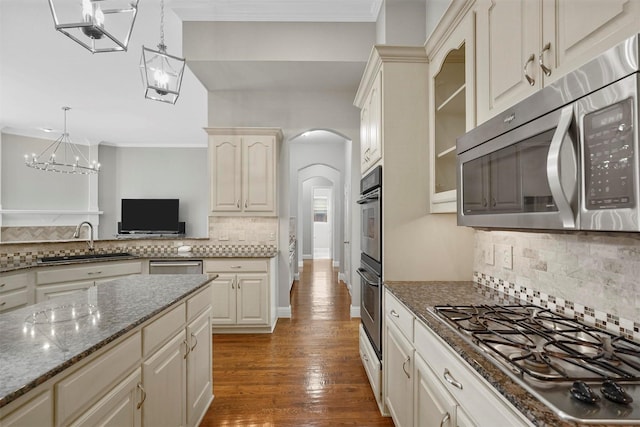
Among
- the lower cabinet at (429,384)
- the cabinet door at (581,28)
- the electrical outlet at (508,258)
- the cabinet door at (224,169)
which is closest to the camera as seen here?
the cabinet door at (581,28)

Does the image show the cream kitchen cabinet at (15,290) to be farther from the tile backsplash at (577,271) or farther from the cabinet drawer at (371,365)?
the tile backsplash at (577,271)

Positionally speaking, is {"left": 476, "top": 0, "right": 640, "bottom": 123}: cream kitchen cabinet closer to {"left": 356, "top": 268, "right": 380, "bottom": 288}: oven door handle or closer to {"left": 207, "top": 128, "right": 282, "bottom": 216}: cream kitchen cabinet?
{"left": 356, "top": 268, "right": 380, "bottom": 288}: oven door handle

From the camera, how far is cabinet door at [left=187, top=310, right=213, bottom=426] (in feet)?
6.00

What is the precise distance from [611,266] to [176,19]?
3.96m

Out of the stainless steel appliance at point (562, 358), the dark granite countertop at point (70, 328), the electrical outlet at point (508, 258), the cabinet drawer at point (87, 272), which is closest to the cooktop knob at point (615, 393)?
the stainless steel appliance at point (562, 358)

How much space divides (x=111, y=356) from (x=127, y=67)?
3.96m

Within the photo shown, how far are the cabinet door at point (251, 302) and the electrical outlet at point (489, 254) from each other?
2384 mm

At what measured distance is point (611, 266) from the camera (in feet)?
3.79

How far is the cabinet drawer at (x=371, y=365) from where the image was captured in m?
2.19

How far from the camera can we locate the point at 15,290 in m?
2.89


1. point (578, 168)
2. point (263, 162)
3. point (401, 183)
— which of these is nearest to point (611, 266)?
point (578, 168)

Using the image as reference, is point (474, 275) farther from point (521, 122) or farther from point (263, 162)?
point (263, 162)

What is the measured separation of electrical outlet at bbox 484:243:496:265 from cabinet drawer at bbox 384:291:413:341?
627 mm

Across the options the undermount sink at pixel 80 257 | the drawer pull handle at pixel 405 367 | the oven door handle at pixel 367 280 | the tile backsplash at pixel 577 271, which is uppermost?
the tile backsplash at pixel 577 271
